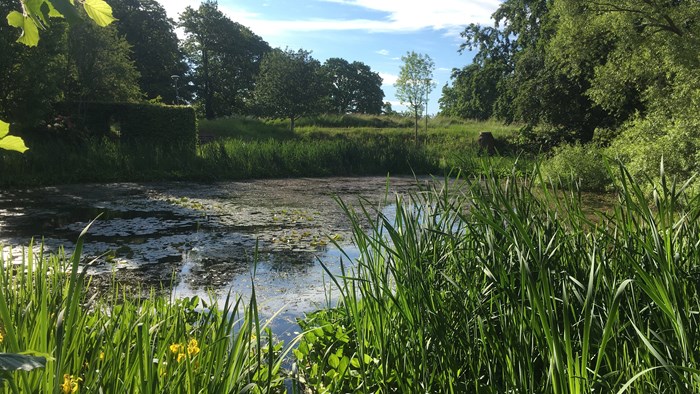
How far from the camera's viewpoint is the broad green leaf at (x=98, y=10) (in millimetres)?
1017

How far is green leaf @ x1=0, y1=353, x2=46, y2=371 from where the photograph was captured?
2.03 feet

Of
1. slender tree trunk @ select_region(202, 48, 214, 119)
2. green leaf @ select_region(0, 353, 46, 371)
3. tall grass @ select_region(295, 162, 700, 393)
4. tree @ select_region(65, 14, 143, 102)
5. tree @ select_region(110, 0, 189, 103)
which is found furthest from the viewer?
slender tree trunk @ select_region(202, 48, 214, 119)

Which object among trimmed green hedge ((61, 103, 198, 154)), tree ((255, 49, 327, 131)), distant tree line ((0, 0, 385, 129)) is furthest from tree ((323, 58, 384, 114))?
trimmed green hedge ((61, 103, 198, 154))

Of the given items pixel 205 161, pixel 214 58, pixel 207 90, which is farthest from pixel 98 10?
pixel 214 58

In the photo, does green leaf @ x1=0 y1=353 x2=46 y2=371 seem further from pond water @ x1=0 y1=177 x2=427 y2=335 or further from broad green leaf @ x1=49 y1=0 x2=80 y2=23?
pond water @ x1=0 y1=177 x2=427 y2=335

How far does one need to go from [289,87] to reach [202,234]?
A: 21153 millimetres

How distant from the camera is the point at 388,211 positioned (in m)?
9.19

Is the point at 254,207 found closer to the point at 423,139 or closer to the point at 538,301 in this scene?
the point at 538,301

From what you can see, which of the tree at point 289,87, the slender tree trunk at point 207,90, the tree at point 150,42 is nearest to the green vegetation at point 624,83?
the tree at point 289,87

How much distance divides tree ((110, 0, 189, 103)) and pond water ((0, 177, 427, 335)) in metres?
22.7

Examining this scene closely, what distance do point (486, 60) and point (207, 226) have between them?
104ft

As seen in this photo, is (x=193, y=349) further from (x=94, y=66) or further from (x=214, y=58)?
(x=214, y=58)

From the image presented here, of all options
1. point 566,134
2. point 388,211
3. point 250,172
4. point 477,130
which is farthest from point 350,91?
point 388,211

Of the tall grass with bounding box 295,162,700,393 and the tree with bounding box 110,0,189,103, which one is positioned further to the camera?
the tree with bounding box 110,0,189,103
